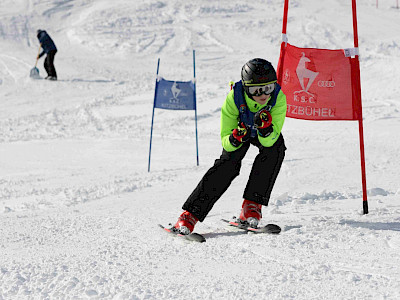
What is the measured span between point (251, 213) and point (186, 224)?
1.63 feet

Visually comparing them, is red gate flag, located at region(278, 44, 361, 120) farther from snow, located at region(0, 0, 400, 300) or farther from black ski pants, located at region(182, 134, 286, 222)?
snow, located at region(0, 0, 400, 300)

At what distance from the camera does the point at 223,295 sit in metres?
2.71

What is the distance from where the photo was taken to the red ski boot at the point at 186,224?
4.02 metres

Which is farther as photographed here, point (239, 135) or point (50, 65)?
point (50, 65)

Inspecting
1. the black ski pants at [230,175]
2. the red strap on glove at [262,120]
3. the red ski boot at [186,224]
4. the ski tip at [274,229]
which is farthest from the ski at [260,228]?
the red strap on glove at [262,120]

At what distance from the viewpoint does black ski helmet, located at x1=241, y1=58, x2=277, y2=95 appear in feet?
12.7

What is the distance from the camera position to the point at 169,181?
712cm

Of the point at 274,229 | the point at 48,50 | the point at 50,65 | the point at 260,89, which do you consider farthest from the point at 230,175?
the point at 48,50

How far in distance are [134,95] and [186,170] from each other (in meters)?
7.04

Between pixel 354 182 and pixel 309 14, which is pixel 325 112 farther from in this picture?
pixel 309 14

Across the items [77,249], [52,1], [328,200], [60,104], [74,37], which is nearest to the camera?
[77,249]

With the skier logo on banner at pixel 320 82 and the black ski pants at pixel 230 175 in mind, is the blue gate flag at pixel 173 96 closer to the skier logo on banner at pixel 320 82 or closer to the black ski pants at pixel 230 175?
the skier logo on banner at pixel 320 82

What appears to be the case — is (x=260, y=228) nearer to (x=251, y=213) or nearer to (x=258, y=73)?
(x=251, y=213)

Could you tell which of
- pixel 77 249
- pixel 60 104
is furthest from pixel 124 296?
pixel 60 104
